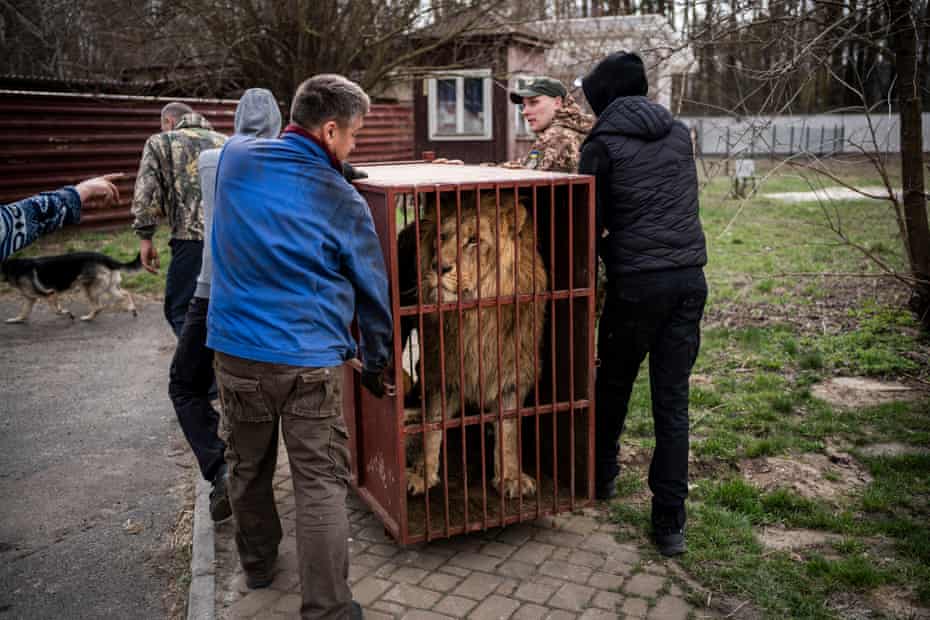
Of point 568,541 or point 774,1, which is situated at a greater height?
point 774,1

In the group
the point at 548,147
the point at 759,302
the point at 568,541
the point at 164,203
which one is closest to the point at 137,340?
the point at 164,203

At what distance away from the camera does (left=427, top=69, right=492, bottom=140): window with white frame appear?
20938 millimetres

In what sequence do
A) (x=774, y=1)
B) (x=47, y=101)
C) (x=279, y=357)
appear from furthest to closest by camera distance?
(x=47, y=101)
(x=774, y=1)
(x=279, y=357)

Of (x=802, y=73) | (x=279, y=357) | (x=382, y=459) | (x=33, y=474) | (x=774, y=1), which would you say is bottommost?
(x=33, y=474)

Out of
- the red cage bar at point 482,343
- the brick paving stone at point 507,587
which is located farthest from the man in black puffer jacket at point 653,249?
the brick paving stone at point 507,587

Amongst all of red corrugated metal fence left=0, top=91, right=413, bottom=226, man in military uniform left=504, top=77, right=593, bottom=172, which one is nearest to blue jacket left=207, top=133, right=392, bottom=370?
man in military uniform left=504, top=77, right=593, bottom=172

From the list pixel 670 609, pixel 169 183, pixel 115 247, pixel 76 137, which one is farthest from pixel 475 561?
pixel 76 137

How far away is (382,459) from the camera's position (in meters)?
4.02

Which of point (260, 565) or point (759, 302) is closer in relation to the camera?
point (260, 565)

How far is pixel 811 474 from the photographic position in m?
4.75

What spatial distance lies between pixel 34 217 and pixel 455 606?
2.31 m

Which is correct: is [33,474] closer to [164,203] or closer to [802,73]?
[164,203]

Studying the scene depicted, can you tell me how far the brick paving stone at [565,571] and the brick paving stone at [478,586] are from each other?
0.81 feet

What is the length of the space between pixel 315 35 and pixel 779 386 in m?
9.12
